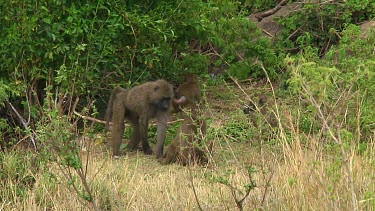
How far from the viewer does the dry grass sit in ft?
20.3

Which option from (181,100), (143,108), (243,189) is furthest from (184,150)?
(243,189)

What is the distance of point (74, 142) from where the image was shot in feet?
21.7

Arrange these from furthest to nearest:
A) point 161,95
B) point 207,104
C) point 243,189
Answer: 1. point 161,95
2. point 207,104
3. point 243,189

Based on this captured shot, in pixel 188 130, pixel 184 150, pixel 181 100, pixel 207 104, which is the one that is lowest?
pixel 184 150

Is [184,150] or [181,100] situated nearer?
[184,150]

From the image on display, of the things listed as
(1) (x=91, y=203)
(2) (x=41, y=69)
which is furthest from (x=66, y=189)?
(2) (x=41, y=69)

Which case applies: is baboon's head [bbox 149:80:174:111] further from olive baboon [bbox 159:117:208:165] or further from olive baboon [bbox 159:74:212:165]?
olive baboon [bbox 159:117:208:165]

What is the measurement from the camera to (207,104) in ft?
23.9

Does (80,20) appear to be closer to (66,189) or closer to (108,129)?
(108,129)

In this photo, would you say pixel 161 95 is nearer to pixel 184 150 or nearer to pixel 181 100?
pixel 181 100

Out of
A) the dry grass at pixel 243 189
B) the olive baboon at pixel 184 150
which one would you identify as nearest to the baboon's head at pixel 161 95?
the olive baboon at pixel 184 150

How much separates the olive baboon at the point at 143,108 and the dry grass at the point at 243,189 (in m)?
1.58

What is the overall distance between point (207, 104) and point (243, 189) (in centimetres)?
82

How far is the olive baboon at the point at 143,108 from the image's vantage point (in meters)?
9.55
